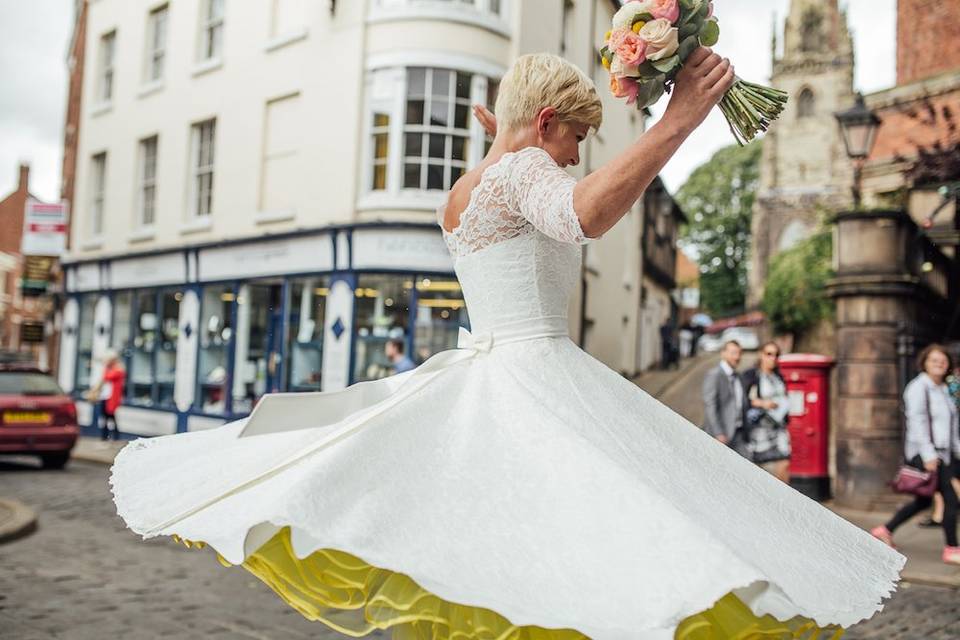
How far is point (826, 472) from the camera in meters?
11.5

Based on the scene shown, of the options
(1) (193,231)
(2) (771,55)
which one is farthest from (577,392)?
(2) (771,55)

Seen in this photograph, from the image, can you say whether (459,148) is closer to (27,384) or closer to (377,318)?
(377,318)

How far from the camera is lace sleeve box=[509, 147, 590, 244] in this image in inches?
70.6

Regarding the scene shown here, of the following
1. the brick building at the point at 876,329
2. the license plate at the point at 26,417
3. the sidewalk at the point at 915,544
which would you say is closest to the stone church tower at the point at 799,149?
the brick building at the point at 876,329

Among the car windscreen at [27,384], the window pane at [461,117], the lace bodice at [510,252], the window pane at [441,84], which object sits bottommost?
the car windscreen at [27,384]

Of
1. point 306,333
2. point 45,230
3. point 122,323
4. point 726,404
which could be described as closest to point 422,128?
point 306,333

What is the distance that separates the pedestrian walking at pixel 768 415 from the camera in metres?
8.75

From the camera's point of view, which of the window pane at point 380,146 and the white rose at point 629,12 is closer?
the white rose at point 629,12

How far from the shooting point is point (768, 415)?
8.85 m

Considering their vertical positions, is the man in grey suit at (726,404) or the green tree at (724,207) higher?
the green tree at (724,207)

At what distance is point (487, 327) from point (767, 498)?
735mm

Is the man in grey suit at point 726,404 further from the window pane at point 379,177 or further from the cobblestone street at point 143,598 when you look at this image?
the window pane at point 379,177

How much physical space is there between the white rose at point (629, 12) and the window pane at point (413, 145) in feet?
43.6

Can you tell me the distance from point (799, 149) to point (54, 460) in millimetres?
50838
